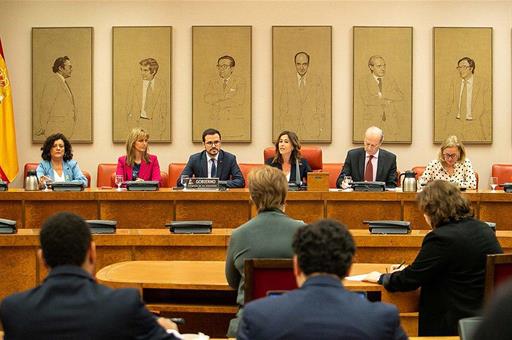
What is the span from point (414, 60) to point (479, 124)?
1.06 meters

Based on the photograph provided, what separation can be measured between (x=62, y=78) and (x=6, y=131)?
0.89 m

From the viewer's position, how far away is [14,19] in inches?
377

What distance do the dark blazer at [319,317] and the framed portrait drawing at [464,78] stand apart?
24.9 ft

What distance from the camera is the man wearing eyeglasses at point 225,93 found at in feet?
31.0

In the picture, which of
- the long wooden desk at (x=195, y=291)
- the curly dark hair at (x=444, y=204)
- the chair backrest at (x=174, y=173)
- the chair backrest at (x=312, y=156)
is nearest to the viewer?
the curly dark hair at (x=444, y=204)

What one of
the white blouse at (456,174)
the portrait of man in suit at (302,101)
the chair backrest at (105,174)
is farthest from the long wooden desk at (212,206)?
the portrait of man in suit at (302,101)

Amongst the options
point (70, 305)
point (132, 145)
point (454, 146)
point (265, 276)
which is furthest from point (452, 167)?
point (70, 305)

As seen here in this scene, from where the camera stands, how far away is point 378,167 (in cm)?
775

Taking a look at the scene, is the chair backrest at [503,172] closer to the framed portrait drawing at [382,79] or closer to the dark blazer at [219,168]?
the framed portrait drawing at [382,79]

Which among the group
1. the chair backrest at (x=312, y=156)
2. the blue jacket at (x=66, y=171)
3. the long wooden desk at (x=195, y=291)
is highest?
the chair backrest at (x=312, y=156)

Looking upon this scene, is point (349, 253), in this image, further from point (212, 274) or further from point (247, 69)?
point (247, 69)

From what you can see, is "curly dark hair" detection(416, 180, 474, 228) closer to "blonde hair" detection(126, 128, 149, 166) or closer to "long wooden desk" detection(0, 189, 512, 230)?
"long wooden desk" detection(0, 189, 512, 230)

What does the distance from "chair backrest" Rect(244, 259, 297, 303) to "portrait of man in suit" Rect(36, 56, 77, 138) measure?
265 inches

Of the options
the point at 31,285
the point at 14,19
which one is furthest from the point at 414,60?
the point at 31,285
